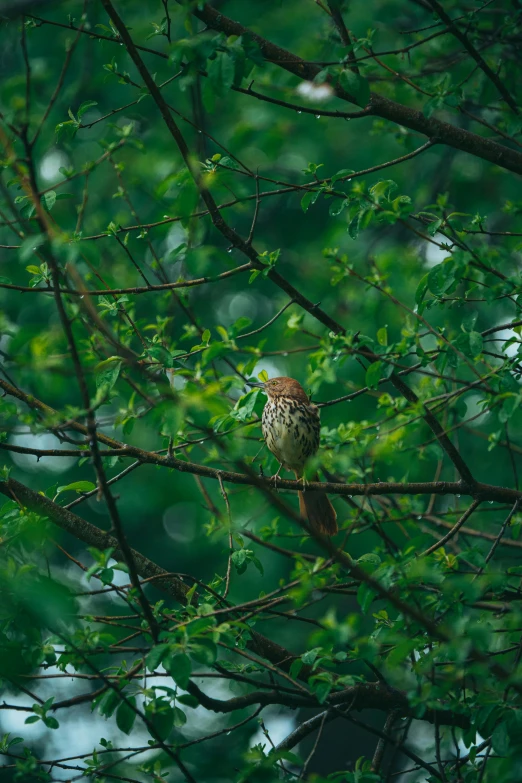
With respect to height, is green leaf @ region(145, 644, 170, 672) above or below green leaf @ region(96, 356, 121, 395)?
below

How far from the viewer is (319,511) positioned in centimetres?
501

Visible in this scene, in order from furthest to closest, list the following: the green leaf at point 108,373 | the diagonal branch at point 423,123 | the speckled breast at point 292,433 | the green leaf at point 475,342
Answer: the speckled breast at point 292,433 → the diagonal branch at point 423,123 → the green leaf at point 475,342 → the green leaf at point 108,373

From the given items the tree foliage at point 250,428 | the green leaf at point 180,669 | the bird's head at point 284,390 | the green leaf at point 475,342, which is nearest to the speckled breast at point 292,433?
the bird's head at point 284,390

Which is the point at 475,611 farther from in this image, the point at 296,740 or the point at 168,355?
the point at 168,355

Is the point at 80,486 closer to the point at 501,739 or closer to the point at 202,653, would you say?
the point at 202,653

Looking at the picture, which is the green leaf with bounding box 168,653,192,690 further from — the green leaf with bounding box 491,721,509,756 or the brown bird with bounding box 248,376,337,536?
the brown bird with bounding box 248,376,337,536

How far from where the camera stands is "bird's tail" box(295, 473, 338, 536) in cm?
499

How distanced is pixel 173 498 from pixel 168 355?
5364 millimetres

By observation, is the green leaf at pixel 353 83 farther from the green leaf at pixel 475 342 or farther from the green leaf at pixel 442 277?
the green leaf at pixel 475 342

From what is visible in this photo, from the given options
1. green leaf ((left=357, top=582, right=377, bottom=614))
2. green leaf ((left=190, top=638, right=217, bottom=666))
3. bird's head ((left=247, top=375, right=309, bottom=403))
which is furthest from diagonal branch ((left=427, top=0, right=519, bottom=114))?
green leaf ((left=190, top=638, right=217, bottom=666))

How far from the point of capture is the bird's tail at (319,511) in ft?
16.4

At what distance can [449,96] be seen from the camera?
3209 millimetres

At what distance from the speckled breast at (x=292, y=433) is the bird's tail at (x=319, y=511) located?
0.21 m

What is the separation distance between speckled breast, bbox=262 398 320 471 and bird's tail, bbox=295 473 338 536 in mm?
206
